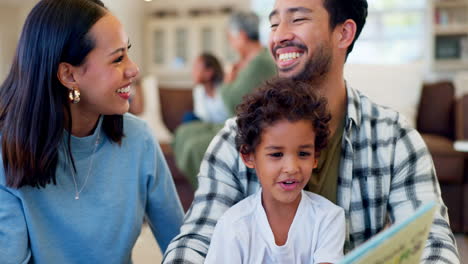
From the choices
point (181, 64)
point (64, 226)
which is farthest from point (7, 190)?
point (181, 64)

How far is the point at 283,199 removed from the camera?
1.02 metres

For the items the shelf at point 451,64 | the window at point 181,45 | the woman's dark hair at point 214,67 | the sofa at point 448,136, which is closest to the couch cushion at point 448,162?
the sofa at point 448,136

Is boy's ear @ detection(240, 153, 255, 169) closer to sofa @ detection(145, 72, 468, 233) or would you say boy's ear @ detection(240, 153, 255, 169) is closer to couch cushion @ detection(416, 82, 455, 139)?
sofa @ detection(145, 72, 468, 233)

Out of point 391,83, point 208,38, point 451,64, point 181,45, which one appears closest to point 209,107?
point 391,83

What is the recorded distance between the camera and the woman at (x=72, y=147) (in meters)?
1.06

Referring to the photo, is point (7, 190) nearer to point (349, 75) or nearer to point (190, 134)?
point (190, 134)

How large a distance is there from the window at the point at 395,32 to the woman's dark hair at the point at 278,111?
5.47 meters

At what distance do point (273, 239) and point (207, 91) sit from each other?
2481mm

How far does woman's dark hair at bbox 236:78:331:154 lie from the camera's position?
1041 millimetres

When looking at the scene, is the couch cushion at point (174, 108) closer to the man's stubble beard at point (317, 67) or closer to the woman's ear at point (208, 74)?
the woman's ear at point (208, 74)

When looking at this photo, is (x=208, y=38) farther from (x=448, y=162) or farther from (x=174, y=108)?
(x=448, y=162)

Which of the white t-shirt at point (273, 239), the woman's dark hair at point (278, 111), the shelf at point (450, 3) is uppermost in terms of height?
the shelf at point (450, 3)

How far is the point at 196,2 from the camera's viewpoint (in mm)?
6984

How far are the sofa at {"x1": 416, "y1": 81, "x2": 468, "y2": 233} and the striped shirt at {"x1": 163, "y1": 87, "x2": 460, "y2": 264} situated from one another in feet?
6.17
